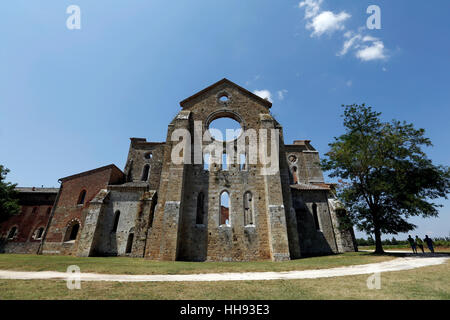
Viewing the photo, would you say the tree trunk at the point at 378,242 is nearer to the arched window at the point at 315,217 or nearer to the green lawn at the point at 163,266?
the green lawn at the point at 163,266

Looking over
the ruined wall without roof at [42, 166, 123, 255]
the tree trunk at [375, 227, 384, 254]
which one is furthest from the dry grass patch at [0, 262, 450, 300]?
the ruined wall without roof at [42, 166, 123, 255]

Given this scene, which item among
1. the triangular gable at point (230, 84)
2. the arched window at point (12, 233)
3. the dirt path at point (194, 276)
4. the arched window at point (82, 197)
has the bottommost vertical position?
the dirt path at point (194, 276)

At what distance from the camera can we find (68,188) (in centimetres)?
2088

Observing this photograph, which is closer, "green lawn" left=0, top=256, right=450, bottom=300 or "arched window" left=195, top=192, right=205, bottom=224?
"green lawn" left=0, top=256, right=450, bottom=300

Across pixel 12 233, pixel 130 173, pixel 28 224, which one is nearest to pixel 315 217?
pixel 130 173

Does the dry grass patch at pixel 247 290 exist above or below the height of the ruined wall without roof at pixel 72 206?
below

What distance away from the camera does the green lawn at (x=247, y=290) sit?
14.6 feet

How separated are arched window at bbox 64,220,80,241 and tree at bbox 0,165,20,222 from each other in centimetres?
686

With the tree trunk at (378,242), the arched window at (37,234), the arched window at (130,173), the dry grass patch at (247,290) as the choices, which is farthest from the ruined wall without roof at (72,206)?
the tree trunk at (378,242)

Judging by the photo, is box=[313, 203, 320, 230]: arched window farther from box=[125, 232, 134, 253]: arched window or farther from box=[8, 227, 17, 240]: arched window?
box=[8, 227, 17, 240]: arched window

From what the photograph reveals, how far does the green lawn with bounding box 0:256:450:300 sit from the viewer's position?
4449 mm

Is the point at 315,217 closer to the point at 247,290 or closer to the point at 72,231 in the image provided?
the point at 247,290

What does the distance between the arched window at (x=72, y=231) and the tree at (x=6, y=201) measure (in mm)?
6862
